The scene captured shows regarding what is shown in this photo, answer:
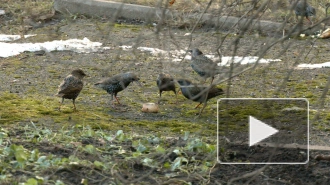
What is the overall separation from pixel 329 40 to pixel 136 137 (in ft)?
21.3

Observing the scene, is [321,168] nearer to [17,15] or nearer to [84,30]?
[84,30]

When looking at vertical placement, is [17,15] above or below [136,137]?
below

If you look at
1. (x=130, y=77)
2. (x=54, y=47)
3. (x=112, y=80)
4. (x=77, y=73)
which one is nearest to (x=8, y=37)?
(x=54, y=47)

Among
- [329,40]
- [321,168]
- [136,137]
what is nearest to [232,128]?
[136,137]

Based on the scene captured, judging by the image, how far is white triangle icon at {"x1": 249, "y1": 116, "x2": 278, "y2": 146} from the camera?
606cm

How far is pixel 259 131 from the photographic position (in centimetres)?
638

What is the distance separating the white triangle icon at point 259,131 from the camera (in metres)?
6.06

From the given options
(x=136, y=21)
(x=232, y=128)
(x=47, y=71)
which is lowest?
(x=136, y=21)

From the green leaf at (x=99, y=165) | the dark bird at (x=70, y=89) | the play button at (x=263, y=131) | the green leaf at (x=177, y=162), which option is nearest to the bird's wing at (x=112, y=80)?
the dark bird at (x=70, y=89)

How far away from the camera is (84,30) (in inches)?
491

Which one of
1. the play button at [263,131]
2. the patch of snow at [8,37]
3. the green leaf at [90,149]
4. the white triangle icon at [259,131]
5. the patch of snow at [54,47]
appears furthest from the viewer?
the patch of snow at [8,37]

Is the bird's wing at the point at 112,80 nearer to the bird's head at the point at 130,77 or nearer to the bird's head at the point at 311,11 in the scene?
the bird's head at the point at 130,77

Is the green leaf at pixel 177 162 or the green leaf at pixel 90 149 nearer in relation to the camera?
the green leaf at pixel 177 162

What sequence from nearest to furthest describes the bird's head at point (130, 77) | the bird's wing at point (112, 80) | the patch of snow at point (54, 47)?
the bird's wing at point (112, 80) → the bird's head at point (130, 77) → the patch of snow at point (54, 47)
